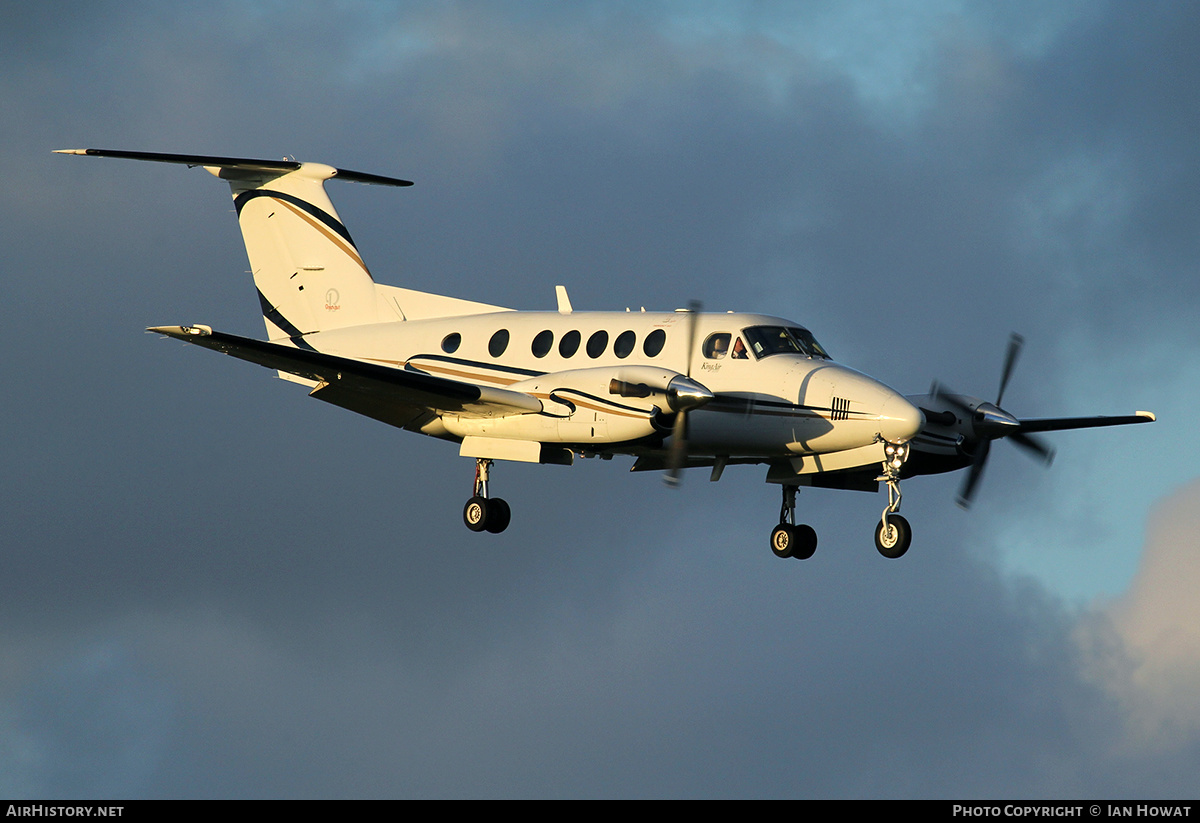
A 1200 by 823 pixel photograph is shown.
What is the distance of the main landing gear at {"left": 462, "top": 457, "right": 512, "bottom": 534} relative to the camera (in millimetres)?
26516

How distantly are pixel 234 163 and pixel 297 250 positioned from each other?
1997 millimetres

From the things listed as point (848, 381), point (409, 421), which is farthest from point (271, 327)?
point (848, 381)

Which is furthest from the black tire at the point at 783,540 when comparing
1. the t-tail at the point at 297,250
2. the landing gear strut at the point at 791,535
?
the t-tail at the point at 297,250

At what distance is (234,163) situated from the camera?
2975 centimetres

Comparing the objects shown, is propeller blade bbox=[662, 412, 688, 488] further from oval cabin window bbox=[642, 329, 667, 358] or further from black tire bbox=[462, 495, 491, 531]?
black tire bbox=[462, 495, 491, 531]

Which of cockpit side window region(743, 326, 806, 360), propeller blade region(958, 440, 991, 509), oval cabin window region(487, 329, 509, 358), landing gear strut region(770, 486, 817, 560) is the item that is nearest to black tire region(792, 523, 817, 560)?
landing gear strut region(770, 486, 817, 560)

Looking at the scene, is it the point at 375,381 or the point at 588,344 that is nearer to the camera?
the point at 375,381

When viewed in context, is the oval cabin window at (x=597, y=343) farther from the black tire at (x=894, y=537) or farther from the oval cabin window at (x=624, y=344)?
the black tire at (x=894, y=537)

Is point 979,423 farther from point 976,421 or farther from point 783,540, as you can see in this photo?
point 783,540

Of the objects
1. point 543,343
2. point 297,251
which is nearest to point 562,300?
point 543,343

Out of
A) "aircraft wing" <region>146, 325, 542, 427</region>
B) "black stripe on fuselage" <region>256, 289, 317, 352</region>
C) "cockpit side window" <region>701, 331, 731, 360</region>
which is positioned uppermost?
"black stripe on fuselage" <region>256, 289, 317, 352</region>

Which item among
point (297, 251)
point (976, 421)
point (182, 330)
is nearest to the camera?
point (182, 330)

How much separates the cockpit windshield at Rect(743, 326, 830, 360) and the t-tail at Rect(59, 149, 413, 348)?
27.5 feet
